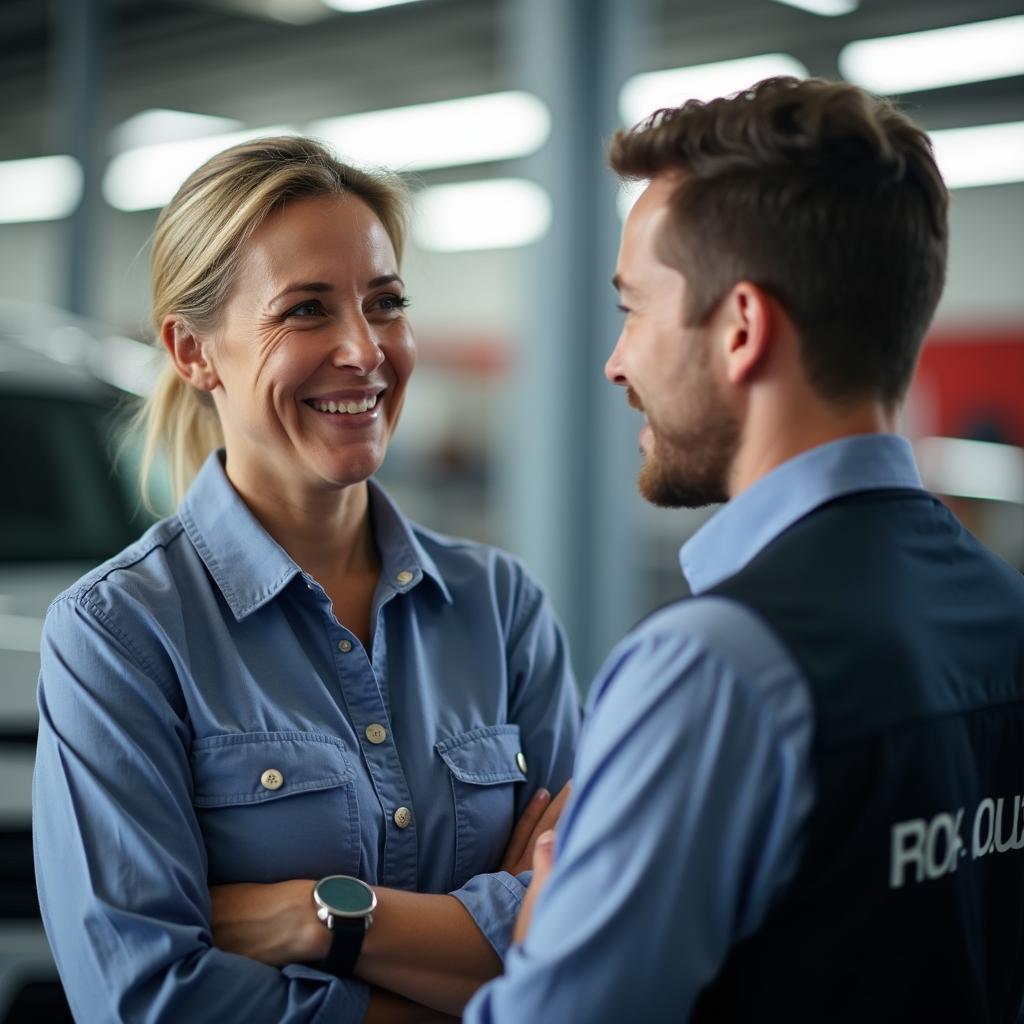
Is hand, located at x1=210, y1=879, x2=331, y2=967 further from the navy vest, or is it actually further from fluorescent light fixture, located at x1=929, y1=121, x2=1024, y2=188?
fluorescent light fixture, located at x1=929, y1=121, x2=1024, y2=188

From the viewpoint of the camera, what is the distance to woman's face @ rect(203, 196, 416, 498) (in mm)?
1751

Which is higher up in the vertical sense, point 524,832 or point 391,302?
point 391,302

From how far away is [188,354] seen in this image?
74.2 inches

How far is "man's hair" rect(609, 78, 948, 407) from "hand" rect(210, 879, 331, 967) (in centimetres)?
81

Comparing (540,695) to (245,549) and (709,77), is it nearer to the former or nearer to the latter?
(245,549)

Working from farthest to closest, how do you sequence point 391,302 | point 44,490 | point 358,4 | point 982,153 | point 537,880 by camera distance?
point 982,153
point 358,4
point 44,490
point 391,302
point 537,880

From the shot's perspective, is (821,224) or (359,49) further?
(359,49)

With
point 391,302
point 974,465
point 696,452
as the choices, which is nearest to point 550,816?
point 696,452

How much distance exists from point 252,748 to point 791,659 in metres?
0.76

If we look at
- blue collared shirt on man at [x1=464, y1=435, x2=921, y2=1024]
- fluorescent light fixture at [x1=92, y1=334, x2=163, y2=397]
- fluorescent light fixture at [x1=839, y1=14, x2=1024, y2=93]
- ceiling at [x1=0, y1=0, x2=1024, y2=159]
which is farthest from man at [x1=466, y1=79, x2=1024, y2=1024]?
fluorescent light fixture at [x1=839, y1=14, x2=1024, y2=93]

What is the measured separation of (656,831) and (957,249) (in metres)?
13.3

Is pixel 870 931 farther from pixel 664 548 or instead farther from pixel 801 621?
pixel 664 548

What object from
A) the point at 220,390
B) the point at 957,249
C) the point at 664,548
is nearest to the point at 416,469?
the point at 664,548

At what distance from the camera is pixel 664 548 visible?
40.4ft
